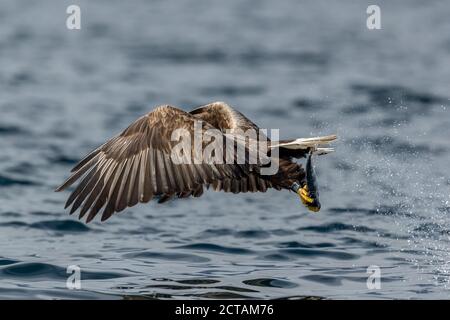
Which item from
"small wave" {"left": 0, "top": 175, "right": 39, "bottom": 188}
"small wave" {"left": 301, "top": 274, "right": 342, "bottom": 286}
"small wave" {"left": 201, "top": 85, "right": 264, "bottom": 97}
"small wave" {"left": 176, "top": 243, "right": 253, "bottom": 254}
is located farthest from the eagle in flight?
"small wave" {"left": 201, "top": 85, "right": 264, "bottom": 97}

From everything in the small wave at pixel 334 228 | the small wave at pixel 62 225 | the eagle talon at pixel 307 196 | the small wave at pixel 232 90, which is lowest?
the small wave at pixel 334 228

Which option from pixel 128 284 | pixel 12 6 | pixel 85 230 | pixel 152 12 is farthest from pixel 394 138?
pixel 12 6

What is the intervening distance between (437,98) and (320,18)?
6.87m

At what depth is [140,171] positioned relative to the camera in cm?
916

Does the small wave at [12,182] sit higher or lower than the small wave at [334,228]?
higher

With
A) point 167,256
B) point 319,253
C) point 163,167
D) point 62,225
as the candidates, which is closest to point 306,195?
point 163,167

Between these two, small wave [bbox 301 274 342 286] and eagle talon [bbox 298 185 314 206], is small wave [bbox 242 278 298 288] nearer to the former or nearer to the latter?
small wave [bbox 301 274 342 286]

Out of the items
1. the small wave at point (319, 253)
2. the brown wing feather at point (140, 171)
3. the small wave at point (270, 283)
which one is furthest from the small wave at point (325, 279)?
the brown wing feather at point (140, 171)

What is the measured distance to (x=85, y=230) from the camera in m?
12.0

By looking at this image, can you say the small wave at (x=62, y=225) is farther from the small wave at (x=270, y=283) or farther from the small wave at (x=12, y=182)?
the small wave at (x=270, y=283)

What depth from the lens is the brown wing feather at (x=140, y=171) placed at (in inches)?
353

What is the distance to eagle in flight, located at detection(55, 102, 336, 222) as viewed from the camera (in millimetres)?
8984

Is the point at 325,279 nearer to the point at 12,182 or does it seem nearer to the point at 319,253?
the point at 319,253

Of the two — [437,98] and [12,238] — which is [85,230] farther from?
[437,98]
